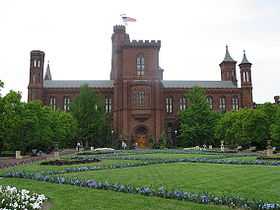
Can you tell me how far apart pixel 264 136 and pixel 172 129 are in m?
29.4

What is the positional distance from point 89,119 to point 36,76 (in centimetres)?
1766

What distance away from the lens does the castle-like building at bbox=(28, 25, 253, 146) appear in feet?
213

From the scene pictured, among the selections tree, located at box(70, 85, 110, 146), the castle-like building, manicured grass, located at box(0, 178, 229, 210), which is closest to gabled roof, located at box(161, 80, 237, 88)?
the castle-like building

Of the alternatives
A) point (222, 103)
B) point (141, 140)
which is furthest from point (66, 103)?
point (222, 103)

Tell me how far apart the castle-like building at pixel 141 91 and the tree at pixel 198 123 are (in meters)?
4.24

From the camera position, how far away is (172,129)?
72.2 m

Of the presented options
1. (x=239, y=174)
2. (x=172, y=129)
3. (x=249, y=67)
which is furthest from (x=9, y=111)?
(x=249, y=67)

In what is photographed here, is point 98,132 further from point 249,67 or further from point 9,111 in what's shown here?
point 249,67

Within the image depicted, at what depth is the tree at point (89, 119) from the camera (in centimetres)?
6150

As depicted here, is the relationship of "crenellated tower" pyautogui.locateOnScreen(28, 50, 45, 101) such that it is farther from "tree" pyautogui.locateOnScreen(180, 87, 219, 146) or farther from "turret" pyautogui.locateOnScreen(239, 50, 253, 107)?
"turret" pyautogui.locateOnScreen(239, 50, 253, 107)

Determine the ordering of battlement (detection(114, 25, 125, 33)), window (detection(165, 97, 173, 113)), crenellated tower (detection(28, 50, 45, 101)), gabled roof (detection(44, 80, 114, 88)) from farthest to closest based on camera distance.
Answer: battlement (detection(114, 25, 125, 33))
gabled roof (detection(44, 80, 114, 88))
window (detection(165, 97, 173, 113))
crenellated tower (detection(28, 50, 45, 101))

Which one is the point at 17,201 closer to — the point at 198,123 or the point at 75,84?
the point at 198,123

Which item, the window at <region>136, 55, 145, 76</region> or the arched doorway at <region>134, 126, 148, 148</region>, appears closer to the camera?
the arched doorway at <region>134, 126, 148, 148</region>

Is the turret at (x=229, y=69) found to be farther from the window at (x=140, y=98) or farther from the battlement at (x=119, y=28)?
the window at (x=140, y=98)
